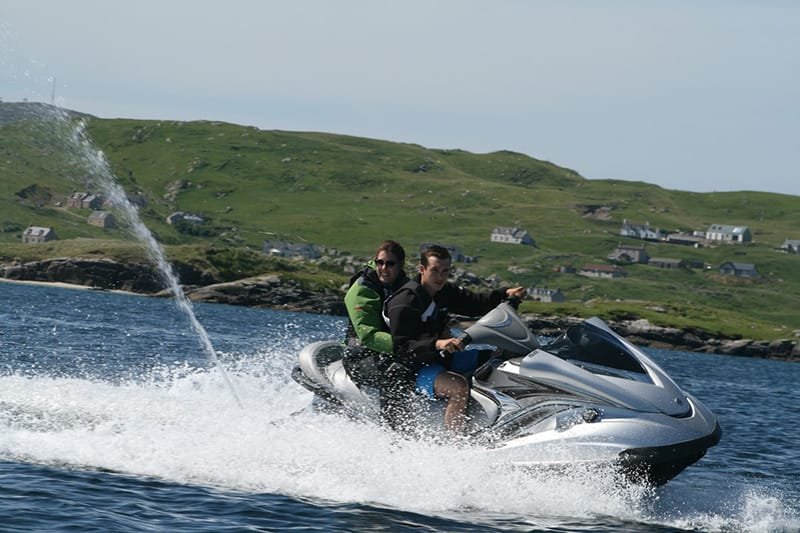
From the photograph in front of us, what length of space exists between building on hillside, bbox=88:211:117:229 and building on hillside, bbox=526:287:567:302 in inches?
2521

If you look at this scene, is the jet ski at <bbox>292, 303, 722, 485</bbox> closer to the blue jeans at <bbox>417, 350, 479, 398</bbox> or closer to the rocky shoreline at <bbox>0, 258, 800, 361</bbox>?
the blue jeans at <bbox>417, 350, 479, 398</bbox>

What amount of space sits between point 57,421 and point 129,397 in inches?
50.9

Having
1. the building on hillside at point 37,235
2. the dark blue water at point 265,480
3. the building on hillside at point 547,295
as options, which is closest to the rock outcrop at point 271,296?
the building on hillside at point 37,235

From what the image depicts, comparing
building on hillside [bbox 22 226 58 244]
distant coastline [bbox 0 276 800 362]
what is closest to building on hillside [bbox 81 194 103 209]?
building on hillside [bbox 22 226 58 244]

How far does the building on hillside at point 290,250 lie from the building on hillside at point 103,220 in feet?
82.5

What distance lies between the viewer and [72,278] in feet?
412

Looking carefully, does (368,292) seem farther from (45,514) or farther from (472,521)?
(45,514)

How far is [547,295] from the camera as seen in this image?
7023 inches

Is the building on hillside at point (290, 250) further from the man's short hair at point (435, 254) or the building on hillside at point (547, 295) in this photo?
the man's short hair at point (435, 254)

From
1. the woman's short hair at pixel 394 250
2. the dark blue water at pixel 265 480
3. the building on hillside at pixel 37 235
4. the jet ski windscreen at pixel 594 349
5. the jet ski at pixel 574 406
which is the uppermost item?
the woman's short hair at pixel 394 250

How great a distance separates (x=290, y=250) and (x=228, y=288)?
2763 inches

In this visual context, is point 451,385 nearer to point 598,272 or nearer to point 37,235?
point 37,235

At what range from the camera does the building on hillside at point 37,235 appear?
15900cm

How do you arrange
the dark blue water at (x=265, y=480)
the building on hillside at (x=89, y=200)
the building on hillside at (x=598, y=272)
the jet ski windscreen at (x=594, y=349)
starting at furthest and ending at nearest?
the building on hillside at (x=598, y=272) < the building on hillside at (x=89, y=200) < the jet ski windscreen at (x=594, y=349) < the dark blue water at (x=265, y=480)
